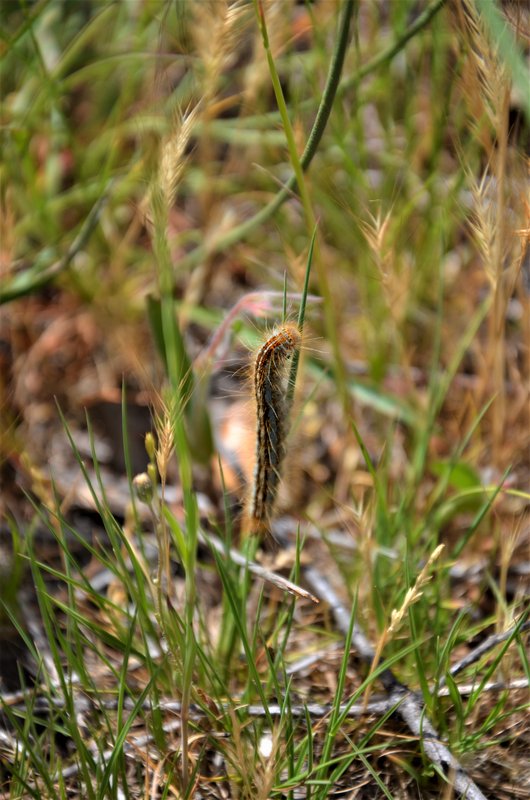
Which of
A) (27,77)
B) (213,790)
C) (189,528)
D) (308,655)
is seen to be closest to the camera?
(189,528)

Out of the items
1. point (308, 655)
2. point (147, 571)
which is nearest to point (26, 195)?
point (147, 571)

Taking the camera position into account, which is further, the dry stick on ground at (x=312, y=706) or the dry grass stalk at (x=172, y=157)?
the dry stick on ground at (x=312, y=706)

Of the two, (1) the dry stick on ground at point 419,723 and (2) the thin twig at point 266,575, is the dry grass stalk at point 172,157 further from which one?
(1) the dry stick on ground at point 419,723

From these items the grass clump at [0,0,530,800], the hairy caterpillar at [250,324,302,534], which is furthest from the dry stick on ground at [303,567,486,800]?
the hairy caterpillar at [250,324,302,534]

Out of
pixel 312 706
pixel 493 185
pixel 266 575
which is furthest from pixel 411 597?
pixel 493 185

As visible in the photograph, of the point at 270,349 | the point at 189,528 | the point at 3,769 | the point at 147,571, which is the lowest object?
the point at 3,769

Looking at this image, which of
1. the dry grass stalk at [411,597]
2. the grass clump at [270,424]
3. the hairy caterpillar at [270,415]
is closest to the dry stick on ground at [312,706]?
the grass clump at [270,424]

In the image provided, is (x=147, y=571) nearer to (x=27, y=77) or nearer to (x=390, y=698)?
(x=390, y=698)

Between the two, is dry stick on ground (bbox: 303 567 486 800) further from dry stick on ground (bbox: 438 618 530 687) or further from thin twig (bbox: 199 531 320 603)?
thin twig (bbox: 199 531 320 603)
